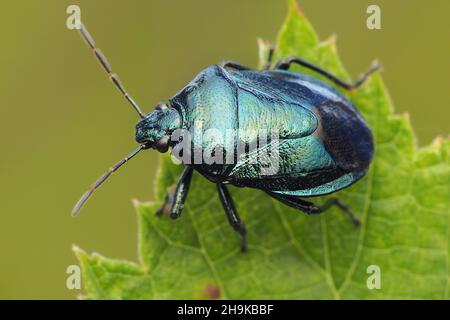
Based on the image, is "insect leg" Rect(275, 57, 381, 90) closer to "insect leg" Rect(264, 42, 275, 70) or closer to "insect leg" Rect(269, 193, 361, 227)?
"insect leg" Rect(264, 42, 275, 70)

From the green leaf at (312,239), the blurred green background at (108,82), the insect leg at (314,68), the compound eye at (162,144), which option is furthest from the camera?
the blurred green background at (108,82)

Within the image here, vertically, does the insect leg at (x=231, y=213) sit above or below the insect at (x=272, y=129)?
below

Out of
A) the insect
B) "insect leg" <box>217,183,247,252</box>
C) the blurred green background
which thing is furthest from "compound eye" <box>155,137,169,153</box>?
the blurred green background

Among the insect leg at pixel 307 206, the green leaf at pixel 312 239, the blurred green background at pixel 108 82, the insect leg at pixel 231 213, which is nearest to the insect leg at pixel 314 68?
the green leaf at pixel 312 239

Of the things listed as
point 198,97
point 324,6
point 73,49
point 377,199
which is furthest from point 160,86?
point 377,199

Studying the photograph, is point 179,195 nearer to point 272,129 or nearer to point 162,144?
point 162,144

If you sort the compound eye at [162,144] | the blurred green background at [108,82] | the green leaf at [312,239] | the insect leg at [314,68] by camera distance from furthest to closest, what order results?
the blurred green background at [108,82], the insect leg at [314,68], the compound eye at [162,144], the green leaf at [312,239]

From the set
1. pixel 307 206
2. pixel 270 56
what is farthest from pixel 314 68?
pixel 307 206

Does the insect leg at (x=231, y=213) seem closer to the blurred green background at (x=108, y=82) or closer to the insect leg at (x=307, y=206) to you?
the insect leg at (x=307, y=206)
